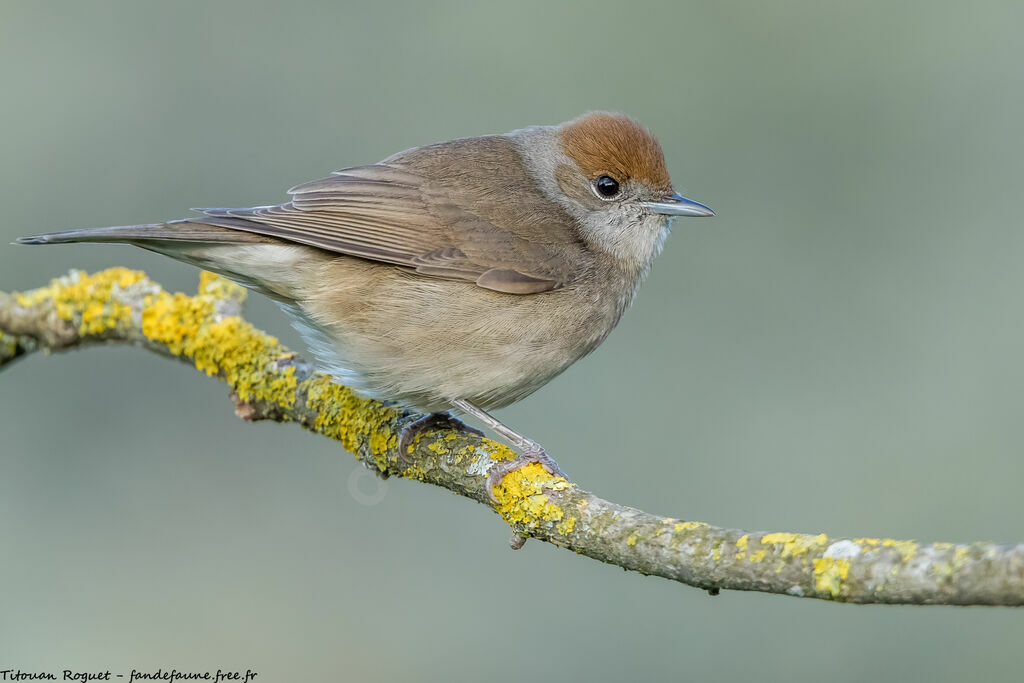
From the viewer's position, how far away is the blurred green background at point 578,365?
538 centimetres

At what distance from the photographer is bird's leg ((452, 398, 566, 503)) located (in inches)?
148

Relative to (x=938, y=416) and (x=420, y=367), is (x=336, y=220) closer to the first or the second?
(x=420, y=367)

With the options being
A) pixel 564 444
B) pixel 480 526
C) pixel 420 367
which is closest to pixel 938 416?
pixel 564 444

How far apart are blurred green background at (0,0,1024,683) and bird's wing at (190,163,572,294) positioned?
172 centimetres

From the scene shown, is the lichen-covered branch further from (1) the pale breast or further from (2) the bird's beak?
(2) the bird's beak

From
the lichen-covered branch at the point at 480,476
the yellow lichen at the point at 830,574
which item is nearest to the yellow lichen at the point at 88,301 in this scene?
the lichen-covered branch at the point at 480,476

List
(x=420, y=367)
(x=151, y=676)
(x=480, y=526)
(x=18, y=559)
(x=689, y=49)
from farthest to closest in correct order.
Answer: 1. (x=689, y=49)
2. (x=480, y=526)
3. (x=18, y=559)
4. (x=151, y=676)
5. (x=420, y=367)

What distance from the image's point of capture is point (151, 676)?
16.3 ft

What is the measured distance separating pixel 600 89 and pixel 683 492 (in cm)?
310

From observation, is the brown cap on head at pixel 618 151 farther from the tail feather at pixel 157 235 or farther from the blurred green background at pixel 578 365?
the tail feather at pixel 157 235

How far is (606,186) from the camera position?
529 cm

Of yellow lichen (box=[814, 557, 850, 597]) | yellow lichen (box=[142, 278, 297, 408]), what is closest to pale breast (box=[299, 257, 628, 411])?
yellow lichen (box=[142, 278, 297, 408])

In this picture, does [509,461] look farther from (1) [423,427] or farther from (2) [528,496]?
(1) [423,427]

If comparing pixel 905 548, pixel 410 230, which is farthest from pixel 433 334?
pixel 905 548
